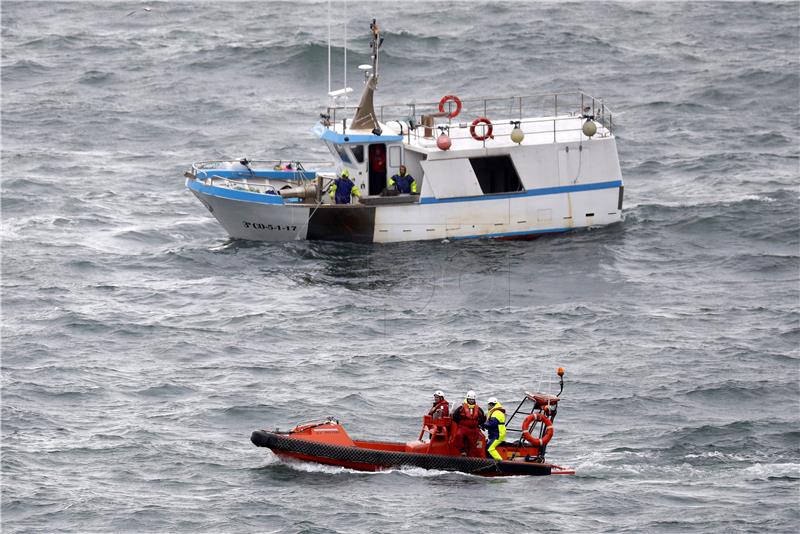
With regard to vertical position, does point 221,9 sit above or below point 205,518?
above

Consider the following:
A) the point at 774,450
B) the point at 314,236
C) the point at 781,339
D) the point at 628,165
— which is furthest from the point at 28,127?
the point at 774,450

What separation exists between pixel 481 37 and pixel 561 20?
515cm

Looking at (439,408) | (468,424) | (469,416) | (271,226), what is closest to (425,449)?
(439,408)

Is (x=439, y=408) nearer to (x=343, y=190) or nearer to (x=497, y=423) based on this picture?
(x=497, y=423)

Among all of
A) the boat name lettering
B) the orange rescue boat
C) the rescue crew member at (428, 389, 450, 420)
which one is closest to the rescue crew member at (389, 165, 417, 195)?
the boat name lettering

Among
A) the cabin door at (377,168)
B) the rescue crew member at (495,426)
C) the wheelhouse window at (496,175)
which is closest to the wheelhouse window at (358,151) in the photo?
the cabin door at (377,168)

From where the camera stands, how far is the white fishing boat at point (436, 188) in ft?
142

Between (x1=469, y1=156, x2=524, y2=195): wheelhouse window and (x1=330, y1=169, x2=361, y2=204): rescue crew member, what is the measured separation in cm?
351

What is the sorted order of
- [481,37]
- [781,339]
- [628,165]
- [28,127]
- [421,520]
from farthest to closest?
1. [481,37]
2. [28,127]
3. [628,165]
4. [781,339]
5. [421,520]

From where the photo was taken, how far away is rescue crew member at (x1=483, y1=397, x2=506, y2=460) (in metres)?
29.3

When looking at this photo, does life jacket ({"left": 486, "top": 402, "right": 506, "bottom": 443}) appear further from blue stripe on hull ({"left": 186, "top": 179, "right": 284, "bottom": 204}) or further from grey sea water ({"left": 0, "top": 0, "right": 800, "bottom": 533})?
blue stripe on hull ({"left": 186, "top": 179, "right": 284, "bottom": 204})

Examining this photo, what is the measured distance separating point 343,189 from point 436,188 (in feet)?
8.70

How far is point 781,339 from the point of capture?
120 ft

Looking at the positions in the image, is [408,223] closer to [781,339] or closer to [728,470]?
[781,339]
